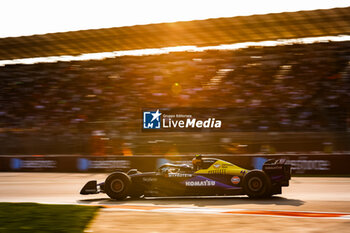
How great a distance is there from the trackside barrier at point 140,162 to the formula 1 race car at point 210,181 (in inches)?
171

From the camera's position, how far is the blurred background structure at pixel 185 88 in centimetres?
1828

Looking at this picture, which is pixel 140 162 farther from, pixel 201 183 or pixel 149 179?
pixel 201 183

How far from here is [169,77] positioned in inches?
→ 975

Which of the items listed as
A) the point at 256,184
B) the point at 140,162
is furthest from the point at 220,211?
the point at 140,162

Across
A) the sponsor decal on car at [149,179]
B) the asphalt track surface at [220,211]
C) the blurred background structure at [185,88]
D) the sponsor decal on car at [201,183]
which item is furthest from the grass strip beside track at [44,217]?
the blurred background structure at [185,88]

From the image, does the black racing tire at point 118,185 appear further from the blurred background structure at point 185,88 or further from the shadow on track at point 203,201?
the blurred background structure at point 185,88

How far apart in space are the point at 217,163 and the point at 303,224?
3279 mm

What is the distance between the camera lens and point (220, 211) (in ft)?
25.7

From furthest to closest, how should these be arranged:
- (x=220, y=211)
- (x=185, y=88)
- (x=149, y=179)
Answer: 1. (x=185, y=88)
2. (x=149, y=179)
3. (x=220, y=211)

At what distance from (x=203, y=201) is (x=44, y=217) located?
3.56 meters

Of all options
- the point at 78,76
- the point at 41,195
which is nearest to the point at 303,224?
the point at 41,195

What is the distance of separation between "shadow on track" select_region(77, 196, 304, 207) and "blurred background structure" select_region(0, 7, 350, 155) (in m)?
7.76

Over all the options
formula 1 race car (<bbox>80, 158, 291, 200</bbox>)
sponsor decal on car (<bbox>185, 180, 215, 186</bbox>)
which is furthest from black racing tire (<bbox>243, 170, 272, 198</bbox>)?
sponsor decal on car (<bbox>185, 180, 215, 186</bbox>)

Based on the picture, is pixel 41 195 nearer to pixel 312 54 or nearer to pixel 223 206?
pixel 223 206
